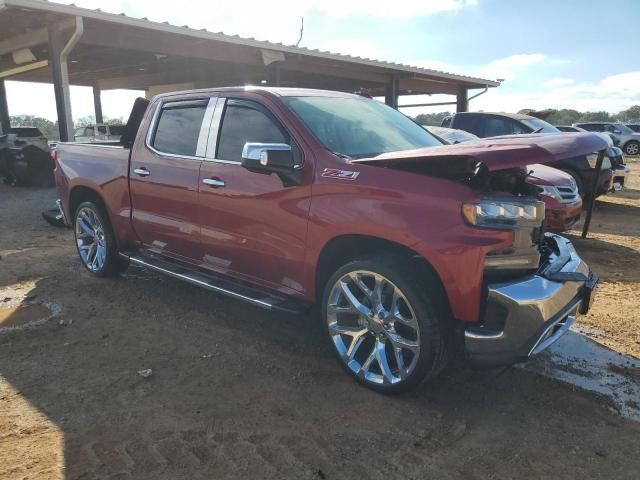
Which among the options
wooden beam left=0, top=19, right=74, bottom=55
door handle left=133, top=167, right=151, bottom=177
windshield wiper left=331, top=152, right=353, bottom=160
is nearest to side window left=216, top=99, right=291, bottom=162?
windshield wiper left=331, top=152, right=353, bottom=160

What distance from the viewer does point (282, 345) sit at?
3902mm

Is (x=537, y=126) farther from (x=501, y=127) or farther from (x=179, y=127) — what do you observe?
(x=179, y=127)

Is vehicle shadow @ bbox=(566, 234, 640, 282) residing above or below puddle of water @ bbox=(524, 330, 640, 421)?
above

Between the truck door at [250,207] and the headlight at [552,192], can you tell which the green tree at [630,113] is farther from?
the truck door at [250,207]

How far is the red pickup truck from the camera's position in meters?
2.76

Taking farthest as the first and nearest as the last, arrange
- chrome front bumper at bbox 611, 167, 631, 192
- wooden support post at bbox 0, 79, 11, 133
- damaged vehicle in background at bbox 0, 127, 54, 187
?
wooden support post at bbox 0, 79, 11, 133
damaged vehicle in background at bbox 0, 127, 54, 187
chrome front bumper at bbox 611, 167, 631, 192

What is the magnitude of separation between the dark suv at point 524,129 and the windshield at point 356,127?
517cm

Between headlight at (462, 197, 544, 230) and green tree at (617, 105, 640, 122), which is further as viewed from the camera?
green tree at (617, 105, 640, 122)

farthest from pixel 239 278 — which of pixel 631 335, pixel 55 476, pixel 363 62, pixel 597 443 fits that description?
pixel 363 62

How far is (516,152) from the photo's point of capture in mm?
2666

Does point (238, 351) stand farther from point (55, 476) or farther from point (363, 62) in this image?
point (363, 62)

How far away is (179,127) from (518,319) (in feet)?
10.3

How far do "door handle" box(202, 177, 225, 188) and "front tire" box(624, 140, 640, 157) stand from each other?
29.1m

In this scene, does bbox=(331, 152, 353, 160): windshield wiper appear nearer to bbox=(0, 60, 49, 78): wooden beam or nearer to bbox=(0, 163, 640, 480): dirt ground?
bbox=(0, 163, 640, 480): dirt ground
